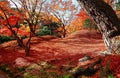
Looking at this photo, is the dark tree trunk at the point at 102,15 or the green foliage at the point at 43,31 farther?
the green foliage at the point at 43,31

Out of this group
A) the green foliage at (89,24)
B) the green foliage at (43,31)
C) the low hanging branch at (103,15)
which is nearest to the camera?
the low hanging branch at (103,15)

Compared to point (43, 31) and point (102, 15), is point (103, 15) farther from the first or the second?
point (43, 31)

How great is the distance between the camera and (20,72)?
12773 mm

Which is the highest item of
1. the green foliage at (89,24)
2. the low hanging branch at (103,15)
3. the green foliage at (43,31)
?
the low hanging branch at (103,15)

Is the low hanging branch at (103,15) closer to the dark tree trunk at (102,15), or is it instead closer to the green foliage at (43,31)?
the dark tree trunk at (102,15)

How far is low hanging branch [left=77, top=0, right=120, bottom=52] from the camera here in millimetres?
8773

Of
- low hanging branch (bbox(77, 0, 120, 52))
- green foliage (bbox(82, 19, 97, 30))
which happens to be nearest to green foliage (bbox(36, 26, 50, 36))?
green foliage (bbox(82, 19, 97, 30))

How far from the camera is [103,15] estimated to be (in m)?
8.88

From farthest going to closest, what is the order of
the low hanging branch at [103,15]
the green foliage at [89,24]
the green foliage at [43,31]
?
1. the green foliage at [43,31]
2. the green foliage at [89,24]
3. the low hanging branch at [103,15]

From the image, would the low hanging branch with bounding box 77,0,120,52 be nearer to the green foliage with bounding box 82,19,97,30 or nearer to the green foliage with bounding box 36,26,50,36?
the green foliage with bounding box 82,19,97,30

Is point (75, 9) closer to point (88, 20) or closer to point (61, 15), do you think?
point (61, 15)

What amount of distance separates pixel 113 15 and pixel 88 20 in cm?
2034

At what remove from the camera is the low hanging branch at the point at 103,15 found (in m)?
8.77

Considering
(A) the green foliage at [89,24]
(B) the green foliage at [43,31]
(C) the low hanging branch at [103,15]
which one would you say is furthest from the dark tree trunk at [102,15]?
(B) the green foliage at [43,31]
